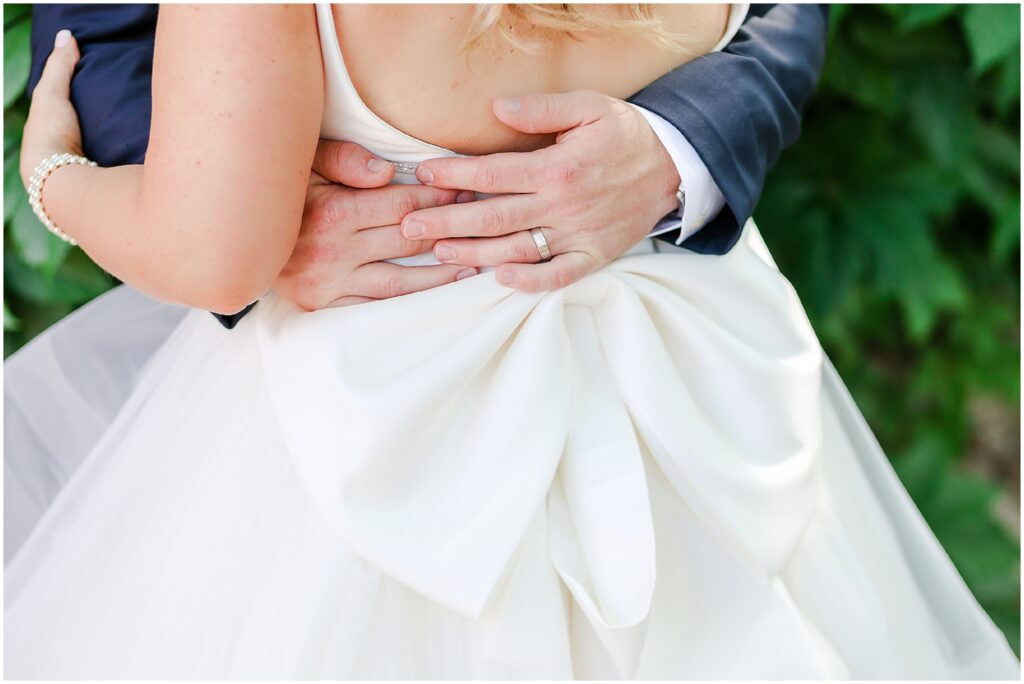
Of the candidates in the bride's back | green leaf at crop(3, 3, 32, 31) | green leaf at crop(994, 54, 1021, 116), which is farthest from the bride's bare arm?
green leaf at crop(994, 54, 1021, 116)

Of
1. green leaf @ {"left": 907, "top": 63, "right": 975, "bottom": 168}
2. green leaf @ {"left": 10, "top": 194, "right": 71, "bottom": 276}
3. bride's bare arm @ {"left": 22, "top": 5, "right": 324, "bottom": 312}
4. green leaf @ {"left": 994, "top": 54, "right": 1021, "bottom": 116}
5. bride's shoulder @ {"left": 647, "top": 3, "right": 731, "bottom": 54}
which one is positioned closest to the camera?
bride's bare arm @ {"left": 22, "top": 5, "right": 324, "bottom": 312}

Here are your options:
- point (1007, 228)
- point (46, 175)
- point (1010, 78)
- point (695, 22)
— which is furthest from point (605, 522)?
point (1007, 228)

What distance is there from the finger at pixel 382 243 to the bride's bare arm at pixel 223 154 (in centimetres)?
8

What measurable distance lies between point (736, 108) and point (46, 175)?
2.17 feet

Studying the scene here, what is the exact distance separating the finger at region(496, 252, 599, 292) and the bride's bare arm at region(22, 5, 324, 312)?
0.60ft

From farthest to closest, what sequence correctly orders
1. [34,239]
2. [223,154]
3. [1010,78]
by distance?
1. [1010,78]
2. [34,239]
3. [223,154]

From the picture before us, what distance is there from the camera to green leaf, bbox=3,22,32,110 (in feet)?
3.15

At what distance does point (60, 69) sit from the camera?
0.87 metres

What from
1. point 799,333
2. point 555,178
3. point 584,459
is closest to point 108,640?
point 584,459

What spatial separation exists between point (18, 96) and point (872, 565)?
111cm

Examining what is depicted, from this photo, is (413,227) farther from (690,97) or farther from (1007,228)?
(1007,228)

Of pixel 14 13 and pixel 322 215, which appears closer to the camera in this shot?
pixel 322 215

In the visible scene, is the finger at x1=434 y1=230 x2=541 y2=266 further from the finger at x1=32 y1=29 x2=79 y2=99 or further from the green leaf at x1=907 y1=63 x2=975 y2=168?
the green leaf at x1=907 y1=63 x2=975 y2=168

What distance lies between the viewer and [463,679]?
2.44 feet
